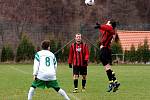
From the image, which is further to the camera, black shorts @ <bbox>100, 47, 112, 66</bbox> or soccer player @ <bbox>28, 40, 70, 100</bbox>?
black shorts @ <bbox>100, 47, 112, 66</bbox>

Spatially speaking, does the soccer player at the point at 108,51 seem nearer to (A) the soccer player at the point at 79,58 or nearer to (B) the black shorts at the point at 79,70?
(A) the soccer player at the point at 79,58

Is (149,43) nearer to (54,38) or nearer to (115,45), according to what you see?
(115,45)

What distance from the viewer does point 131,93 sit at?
50.5ft

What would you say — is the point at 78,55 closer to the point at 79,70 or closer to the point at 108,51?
the point at 79,70

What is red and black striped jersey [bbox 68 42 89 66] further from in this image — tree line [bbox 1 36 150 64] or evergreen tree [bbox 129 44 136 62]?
evergreen tree [bbox 129 44 136 62]

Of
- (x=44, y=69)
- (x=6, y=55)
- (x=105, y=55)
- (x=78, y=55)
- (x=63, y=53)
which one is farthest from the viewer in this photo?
(x=63, y=53)

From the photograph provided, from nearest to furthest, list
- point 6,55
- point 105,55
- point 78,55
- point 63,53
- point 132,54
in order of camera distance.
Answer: point 105,55 < point 78,55 < point 6,55 < point 63,53 < point 132,54

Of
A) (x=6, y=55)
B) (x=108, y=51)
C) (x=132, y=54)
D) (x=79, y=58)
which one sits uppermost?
(x=108, y=51)

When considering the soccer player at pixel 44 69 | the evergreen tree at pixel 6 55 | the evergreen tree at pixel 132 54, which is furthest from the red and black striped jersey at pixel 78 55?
the evergreen tree at pixel 132 54

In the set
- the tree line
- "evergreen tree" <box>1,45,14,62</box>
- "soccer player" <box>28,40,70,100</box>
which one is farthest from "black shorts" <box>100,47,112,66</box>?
"evergreen tree" <box>1,45,14,62</box>

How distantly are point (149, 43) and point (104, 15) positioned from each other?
15.2m

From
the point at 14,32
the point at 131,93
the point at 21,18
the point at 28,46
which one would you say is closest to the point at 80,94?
the point at 131,93

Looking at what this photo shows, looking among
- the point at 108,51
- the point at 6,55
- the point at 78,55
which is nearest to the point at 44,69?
the point at 108,51

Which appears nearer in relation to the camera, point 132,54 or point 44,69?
point 44,69
